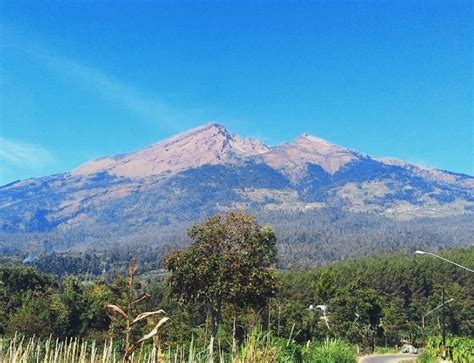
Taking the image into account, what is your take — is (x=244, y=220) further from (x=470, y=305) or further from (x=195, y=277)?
(x=470, y=305)

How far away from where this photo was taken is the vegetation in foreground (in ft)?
24.8

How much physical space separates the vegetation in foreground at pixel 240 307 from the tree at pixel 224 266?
4 centimetres

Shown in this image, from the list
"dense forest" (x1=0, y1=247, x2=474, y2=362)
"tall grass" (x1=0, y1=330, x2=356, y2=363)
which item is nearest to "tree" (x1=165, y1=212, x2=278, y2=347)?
"tall grass" (x1=0, y1=330, x2=356, y2=363)

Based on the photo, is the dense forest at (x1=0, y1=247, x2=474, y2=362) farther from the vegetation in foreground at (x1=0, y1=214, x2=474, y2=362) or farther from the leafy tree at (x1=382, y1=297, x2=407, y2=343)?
the vegetation in foreground at (x1=0, y1=214, x2=474, y2=362)

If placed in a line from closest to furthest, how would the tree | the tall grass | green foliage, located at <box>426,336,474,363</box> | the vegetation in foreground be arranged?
1. the tall grass
2. the vegetation in foreground
3. the tree
4. green foliage, located at <box>426,336,474,363</box>

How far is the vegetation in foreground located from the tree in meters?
0.04

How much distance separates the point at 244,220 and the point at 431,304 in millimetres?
53404

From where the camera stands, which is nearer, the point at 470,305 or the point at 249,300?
the point at 249,300

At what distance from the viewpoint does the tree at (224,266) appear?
68.7 ft

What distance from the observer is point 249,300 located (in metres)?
21.1

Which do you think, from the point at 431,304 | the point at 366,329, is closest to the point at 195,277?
the point at 366,329

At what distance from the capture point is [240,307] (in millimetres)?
21484

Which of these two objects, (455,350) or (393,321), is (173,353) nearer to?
(455,350)

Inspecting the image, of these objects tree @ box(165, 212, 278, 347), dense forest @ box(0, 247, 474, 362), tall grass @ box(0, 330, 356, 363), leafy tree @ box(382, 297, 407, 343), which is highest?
tree @ box(165, 212, 278, 347)
